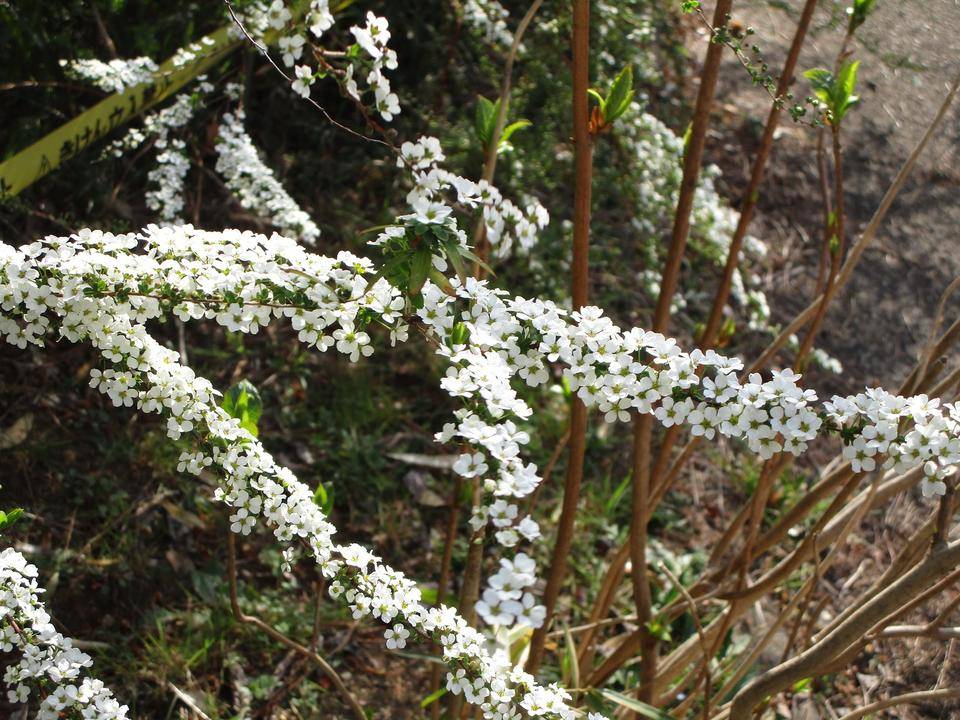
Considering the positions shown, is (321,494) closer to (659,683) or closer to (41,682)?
(41,682)

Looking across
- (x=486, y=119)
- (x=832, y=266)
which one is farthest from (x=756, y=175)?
(x=486, y=119)

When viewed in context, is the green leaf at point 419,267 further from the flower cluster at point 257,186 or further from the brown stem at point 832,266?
the flower cluster at point 257,186

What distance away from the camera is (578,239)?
1732mm

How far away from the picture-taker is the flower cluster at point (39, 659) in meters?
1.44

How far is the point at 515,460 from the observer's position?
123cm

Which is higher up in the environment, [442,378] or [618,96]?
[618,96]

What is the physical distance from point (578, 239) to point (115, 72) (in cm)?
156

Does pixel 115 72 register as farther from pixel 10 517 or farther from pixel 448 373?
pixel 448 373

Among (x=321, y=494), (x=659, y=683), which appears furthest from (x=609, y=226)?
(x=321, y=494)

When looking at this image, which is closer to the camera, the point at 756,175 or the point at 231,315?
the point at 231,315

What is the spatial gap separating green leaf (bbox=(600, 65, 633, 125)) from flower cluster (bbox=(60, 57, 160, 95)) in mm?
1513

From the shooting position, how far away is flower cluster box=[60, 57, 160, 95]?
255cm

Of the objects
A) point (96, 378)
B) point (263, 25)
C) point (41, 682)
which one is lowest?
point (41, 682)

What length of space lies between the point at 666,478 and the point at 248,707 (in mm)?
1145
